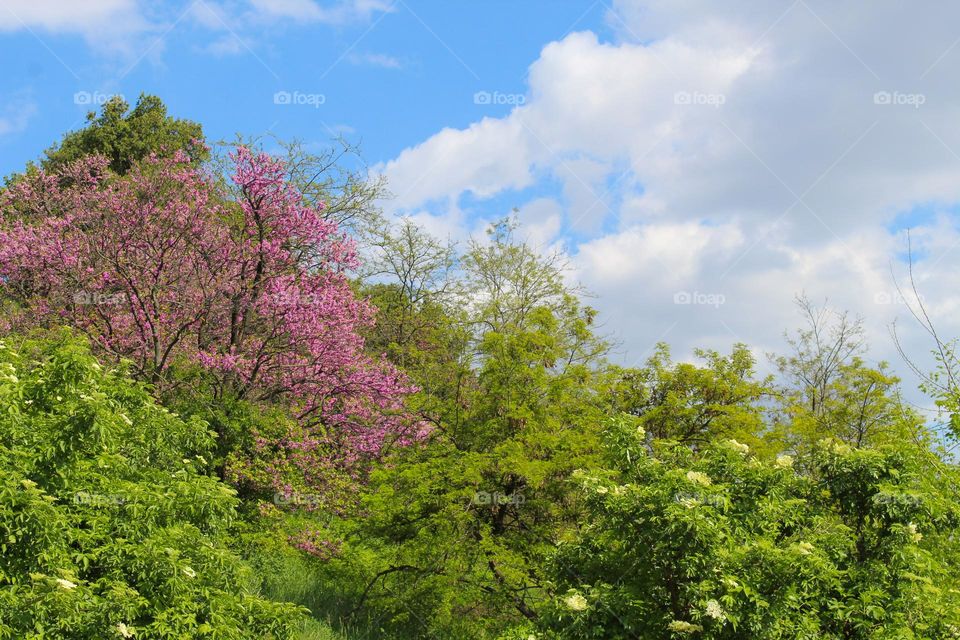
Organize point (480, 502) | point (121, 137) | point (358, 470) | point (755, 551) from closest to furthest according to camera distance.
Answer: point (755, 551) < point (480, 502) < point (358, 470) < point (121, 137)

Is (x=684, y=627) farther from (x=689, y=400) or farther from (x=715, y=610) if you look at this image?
(x=689, y=400)

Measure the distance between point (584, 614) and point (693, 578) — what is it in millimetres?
1068

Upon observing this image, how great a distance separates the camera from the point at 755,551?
724 cm

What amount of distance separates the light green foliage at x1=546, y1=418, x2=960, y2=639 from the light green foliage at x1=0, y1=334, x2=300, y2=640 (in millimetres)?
3426

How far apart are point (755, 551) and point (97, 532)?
19.9 ft

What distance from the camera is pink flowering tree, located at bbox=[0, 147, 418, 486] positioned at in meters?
16.0

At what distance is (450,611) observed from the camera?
1277 centimetres

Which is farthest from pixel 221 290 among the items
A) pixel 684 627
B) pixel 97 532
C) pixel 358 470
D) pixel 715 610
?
pixel 715 610

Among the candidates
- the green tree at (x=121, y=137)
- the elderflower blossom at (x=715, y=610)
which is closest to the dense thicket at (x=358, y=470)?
the elderflower blossom at (x=715, y=610)

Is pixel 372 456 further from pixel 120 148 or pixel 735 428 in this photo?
pixel 120 148

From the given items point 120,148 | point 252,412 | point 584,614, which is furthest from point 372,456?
point 120,148

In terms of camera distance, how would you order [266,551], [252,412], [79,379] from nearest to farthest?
[79,379] → [266,551] → [252,412]

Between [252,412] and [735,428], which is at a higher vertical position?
[735,428]

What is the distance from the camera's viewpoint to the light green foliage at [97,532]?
6.95 metres
